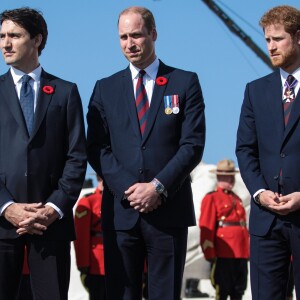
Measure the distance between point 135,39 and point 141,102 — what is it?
0.41m

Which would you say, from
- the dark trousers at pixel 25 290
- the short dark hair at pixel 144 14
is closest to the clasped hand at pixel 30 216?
the short dark hair at pixel 144 14

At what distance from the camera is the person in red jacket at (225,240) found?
11.6 m

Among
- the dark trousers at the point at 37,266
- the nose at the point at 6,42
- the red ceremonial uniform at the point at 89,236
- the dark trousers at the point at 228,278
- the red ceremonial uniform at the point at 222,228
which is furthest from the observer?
the dark trousers at the point at 228,278

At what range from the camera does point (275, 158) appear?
591 centimetres

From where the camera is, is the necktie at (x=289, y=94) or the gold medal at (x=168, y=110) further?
the gold medal at (x=168, y=110)

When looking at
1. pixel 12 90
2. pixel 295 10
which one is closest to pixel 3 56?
pixel 12 90

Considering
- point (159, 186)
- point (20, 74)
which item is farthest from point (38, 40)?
point (159, 186)

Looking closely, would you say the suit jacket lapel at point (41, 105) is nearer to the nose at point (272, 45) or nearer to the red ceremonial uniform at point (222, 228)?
the nose at point (272, 45)

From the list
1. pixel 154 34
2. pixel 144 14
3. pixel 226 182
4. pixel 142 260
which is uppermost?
pixel 144 14

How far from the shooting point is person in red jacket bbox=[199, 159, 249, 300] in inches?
457

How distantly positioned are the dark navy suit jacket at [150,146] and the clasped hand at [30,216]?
51cm

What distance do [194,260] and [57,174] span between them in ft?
27.8

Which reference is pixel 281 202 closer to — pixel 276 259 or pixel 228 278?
pixel 276 259

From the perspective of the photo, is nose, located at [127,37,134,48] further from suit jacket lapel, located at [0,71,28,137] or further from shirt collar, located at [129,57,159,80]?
suit jacket lapel, located at [0,71,28,137]
